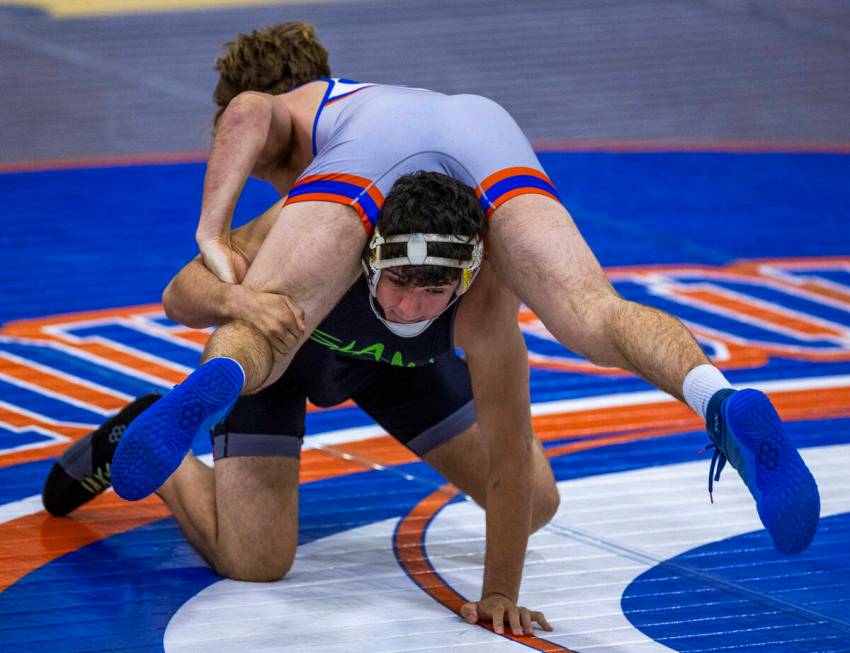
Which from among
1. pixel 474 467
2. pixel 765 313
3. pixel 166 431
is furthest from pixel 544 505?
pixel 765 313

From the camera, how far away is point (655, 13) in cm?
1064

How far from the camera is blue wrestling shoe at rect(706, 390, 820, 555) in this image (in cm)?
257

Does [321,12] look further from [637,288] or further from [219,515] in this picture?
[219,515]

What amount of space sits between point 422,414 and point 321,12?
7024 mm

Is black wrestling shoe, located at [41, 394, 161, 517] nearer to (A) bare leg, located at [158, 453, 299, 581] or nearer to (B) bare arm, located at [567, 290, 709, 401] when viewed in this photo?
(A) bare leg, located at [158, 453, 299, 581]

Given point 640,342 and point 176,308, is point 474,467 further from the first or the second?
point 640,342

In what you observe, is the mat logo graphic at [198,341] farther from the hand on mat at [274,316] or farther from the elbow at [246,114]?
the hand on mat at [274,316]

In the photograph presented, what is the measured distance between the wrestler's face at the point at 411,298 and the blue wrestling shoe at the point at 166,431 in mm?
491

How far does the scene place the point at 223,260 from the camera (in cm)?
338

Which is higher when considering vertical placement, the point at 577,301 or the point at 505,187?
the point at 505,187

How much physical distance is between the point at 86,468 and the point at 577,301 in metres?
1.54


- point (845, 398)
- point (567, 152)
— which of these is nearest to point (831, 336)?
point (845, 398)

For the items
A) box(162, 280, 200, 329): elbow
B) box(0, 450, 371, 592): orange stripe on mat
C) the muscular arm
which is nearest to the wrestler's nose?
the muscular arm

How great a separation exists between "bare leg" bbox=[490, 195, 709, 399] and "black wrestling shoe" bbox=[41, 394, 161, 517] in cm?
120
